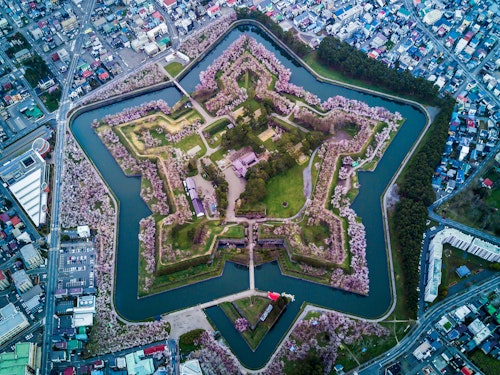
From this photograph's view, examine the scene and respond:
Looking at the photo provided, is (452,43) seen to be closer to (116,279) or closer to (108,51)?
(108,51)

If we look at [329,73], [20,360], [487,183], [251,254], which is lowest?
[487,183]

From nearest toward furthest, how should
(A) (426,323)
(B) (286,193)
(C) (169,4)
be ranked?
(A) (426,323) → (B) (286,193) → (C) (169,4)

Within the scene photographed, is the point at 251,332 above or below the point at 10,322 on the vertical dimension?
below

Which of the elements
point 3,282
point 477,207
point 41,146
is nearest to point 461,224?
point 477,207

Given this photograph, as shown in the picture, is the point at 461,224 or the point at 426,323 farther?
the point at 461,224

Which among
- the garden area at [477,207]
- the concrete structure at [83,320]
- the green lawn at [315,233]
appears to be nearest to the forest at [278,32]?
the green lawn at [315,233]

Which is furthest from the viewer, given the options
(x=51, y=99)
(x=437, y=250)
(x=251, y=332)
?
(x=51, y=99)

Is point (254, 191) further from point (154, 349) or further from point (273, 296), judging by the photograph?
point (154, 349)

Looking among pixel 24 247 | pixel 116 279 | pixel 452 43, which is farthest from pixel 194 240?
pixel 452 43
